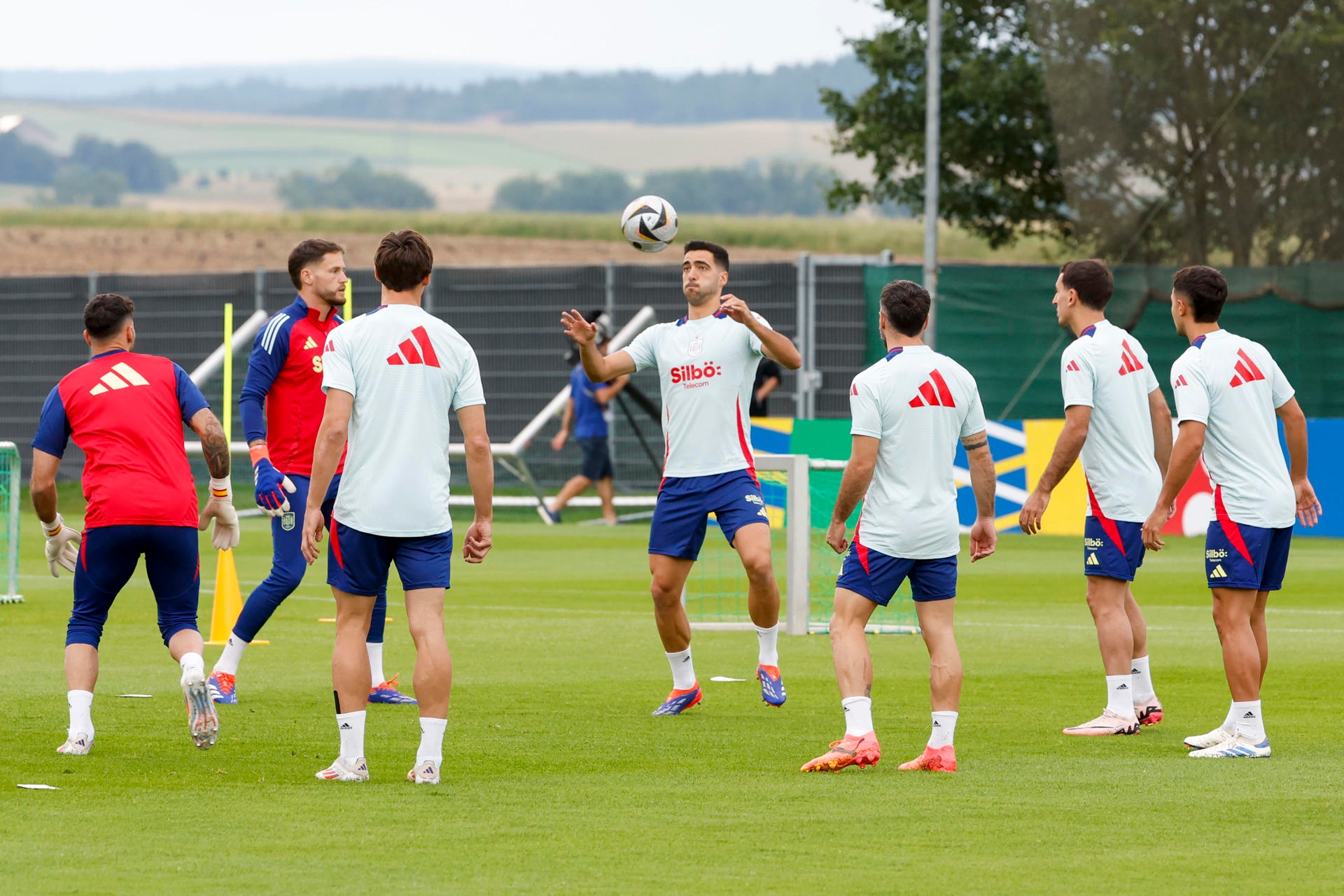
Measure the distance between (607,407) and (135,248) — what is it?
43.4 m

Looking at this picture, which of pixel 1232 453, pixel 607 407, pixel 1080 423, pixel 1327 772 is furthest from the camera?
pixel 607 407

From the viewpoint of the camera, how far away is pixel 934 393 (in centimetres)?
722

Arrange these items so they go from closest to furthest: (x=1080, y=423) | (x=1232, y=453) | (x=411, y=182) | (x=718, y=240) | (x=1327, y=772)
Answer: (x=1327, y=772) < (x=1232, y=453) < (x=1080, y=423) < (x=718, y=240) < (x=411, y=182)

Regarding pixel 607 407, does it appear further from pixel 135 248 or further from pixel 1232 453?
pixel 135 248

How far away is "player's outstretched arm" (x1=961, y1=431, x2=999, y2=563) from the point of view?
286 inches

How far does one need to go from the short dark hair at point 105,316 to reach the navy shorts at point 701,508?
8.72 feet

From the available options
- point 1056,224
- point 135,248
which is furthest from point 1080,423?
point 135,248

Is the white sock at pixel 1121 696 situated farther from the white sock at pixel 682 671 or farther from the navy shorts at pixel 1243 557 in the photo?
the white sock at pixel 682 671

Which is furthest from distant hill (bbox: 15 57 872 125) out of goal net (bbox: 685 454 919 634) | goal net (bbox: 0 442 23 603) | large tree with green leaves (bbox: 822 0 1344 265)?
goal net (bbox: 685 454 919 634)

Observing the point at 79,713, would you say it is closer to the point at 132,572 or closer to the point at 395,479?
the point at 132,572

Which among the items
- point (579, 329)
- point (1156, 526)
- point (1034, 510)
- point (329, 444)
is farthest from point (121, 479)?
point (1156, 526)

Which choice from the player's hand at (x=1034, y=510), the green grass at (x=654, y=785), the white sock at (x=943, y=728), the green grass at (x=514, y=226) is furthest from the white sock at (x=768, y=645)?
the green grass at (x=514, y=226)

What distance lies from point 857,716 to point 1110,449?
6.74 feet

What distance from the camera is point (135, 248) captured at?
61.9 m
